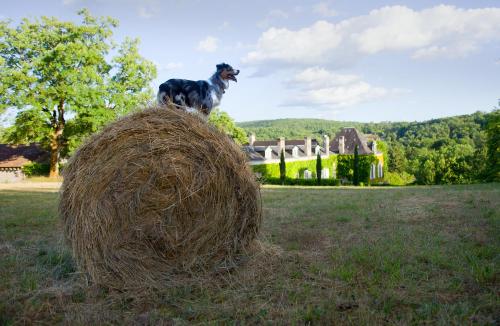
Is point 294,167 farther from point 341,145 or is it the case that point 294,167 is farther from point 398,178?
point 398,178

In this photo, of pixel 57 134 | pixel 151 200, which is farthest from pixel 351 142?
pixel 151 200

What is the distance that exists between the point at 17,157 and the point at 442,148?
2044 inches

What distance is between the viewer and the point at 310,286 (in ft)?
12.1

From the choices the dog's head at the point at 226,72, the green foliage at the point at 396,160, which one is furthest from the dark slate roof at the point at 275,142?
the dog's head at the point at 226,72

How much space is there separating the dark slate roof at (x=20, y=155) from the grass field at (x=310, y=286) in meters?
32.2

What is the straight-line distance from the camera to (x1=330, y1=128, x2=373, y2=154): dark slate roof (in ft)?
167

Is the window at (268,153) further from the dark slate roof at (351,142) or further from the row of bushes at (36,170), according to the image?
the row of bushes at (36,170)

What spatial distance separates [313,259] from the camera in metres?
4.56

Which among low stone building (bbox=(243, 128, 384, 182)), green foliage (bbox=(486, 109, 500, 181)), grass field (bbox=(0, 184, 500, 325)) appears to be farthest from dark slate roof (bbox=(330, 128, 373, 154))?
grass field (bbox=(0, 184, 500, 325))

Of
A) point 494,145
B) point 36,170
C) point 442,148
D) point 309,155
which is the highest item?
point 442,148

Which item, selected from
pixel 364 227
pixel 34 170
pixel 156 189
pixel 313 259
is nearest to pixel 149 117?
pixel 156 189

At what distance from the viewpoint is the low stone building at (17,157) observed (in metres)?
33.3

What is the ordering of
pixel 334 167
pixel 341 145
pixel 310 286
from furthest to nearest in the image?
1. pixel 341 145
2. pixel 334 167
3. pixel 310 286

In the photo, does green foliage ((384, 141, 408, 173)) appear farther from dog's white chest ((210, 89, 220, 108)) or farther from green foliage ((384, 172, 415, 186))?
dog's white chest ((210, 89, 220, 108))
